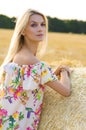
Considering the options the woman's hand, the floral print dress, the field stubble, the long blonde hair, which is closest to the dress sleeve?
the floral print dress

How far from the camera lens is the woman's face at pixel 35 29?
12.1 feet

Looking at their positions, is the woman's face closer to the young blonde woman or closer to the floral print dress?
the young blonde woman

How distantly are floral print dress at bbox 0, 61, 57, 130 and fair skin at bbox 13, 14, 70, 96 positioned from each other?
0.07 metres

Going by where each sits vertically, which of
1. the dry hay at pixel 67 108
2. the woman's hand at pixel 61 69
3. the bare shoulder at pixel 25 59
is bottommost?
the dry hay at pixel 67 108

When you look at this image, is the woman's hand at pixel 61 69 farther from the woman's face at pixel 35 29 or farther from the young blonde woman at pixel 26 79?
the woman's face at pixel 35 29

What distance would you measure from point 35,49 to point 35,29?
0.53 feet

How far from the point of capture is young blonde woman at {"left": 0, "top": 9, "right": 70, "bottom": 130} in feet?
11.7

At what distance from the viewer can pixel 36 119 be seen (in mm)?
3697

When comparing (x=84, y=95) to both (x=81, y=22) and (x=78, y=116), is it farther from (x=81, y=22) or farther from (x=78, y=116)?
(x=81, y=22)

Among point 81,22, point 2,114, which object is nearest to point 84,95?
point 2,114

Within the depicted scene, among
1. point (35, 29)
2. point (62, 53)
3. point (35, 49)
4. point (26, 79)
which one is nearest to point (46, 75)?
point (26, 79)

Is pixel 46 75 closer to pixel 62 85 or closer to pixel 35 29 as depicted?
pixel 62 85

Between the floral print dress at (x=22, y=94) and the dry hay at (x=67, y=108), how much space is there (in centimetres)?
8

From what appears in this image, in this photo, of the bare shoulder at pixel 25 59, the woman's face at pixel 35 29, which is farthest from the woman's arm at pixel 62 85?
the woman's face at pixel 35 29
